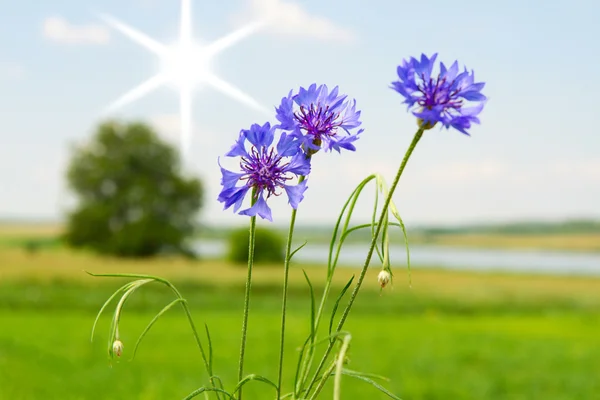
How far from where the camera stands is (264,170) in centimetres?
95

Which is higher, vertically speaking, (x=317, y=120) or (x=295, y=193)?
(x=317, y=120)

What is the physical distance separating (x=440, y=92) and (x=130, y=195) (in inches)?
688

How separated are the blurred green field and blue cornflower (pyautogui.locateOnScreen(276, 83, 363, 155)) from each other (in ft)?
1.11

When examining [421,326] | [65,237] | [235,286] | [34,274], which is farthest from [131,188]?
[421,326]

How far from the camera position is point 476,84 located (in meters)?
0.91

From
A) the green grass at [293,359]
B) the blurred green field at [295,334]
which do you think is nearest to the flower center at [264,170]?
the blurred green field at [295,334]

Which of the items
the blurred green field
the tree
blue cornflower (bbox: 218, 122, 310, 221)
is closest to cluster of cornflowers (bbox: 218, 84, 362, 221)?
blue cornflower (bbox: 218, 122, 310, 221)

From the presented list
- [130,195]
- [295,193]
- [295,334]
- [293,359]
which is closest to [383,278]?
[295,193]

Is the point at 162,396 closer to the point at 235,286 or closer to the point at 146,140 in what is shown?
the point at 235,286

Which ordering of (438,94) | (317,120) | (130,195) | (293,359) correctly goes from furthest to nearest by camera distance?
(130,195) < (293,359) < (317,120) < (438,94)

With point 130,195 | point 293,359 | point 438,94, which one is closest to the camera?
point 438,94

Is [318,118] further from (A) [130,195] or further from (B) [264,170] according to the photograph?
(A) [130,195]

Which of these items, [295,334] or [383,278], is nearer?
[383,278]

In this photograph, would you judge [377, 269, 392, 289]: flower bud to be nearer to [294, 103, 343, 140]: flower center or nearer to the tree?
[294, 103, 343, 140]: flower center
